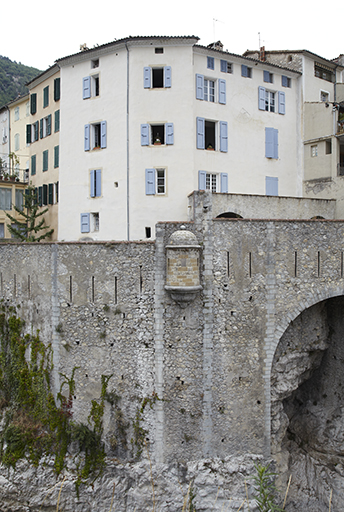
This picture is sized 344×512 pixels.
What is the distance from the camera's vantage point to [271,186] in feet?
77.7

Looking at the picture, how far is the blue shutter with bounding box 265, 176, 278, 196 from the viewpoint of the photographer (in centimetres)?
2353

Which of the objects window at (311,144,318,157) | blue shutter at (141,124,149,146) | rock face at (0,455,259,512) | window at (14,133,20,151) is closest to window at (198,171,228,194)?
blue shutter at (141,124,149,146)

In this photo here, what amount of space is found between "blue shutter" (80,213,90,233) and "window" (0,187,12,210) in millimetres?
9282

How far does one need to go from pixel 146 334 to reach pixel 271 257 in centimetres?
619

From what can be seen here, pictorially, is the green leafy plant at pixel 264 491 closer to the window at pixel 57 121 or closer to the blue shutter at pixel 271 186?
the blue shutter at pixel 271 186

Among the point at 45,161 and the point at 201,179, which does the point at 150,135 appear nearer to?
the point at 201,179

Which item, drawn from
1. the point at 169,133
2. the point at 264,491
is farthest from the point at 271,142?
the point at 264,491

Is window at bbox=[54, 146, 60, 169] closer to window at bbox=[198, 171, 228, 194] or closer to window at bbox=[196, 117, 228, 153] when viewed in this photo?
window at bbox=[196, 117, 228, 153]

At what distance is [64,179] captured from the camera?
23.4 meters

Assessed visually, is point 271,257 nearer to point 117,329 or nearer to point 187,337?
point 187,337

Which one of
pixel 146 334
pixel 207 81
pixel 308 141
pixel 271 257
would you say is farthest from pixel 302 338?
pixel 207 81

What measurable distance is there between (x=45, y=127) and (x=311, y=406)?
24.4m

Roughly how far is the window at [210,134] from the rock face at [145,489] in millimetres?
16103

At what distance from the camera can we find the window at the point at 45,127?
25.6 m
